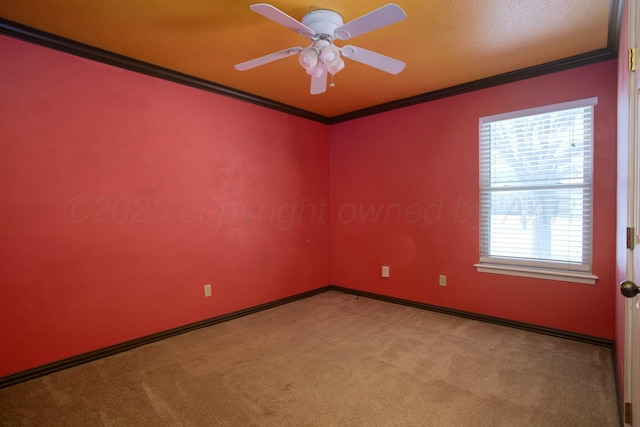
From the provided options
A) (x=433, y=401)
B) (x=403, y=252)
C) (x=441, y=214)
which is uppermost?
(x=441, y=214)

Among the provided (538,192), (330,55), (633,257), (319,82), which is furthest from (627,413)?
(319,82)

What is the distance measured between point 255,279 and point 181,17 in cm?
264

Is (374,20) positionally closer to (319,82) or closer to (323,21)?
(323,21)

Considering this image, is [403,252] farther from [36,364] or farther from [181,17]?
[36,364]

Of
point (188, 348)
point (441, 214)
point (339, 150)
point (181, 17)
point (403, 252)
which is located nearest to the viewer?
point (181, 17)

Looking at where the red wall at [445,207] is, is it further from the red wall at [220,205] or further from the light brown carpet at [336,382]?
the light brown carpet at [336,382]

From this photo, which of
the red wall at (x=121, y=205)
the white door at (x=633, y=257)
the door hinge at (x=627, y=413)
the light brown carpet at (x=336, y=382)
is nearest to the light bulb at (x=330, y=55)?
the white door at (x=633, y=257)

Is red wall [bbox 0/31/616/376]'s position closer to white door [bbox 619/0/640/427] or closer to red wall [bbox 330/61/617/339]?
red wall [bbox 330/61/617/339]

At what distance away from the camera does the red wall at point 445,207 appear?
9.20 ft

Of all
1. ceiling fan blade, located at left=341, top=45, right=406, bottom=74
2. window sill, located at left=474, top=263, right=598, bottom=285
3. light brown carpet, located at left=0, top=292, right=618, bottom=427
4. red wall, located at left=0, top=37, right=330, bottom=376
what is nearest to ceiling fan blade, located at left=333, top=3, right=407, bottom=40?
ceiling fan blade, located at left=341, top=45, right=406, bottom=74

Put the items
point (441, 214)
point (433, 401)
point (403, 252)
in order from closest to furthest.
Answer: point (433, 401), point (441, 214), point (403, 252)

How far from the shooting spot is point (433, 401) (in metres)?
2.07

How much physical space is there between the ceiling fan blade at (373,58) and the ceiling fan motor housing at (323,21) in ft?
0.61

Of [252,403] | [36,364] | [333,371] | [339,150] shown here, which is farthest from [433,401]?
[339,150]
